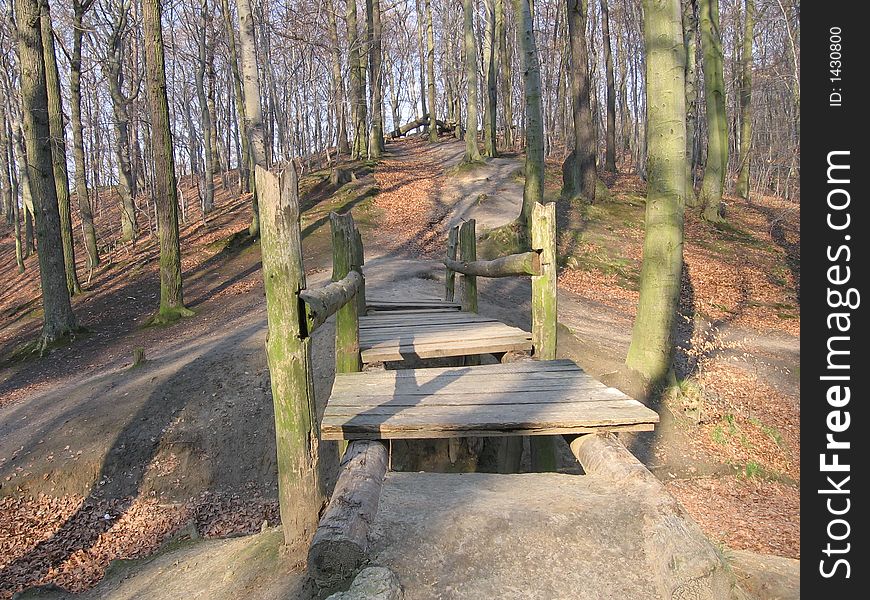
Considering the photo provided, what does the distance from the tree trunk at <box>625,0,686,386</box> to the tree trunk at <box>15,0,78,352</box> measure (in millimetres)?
11214

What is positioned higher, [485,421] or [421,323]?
[485,421]

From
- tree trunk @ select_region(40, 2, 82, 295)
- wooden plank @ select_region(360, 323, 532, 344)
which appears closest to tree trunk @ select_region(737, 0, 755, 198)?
wooden plank @ select_region(360, 323, 532, 344)

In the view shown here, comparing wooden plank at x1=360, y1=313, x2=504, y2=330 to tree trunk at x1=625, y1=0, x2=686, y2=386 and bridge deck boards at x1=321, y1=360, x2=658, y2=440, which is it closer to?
bridge deck boards at x1=321, y1=360, x2=658, y2=440

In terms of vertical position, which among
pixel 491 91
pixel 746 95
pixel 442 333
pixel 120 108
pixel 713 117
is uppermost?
pixel 491 91

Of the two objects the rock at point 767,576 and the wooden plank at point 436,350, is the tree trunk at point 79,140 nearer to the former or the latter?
the wooden plank at point 436,350

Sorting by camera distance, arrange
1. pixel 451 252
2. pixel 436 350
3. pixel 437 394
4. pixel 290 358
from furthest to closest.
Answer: pixel 451 252, pixel 436 350, pixel 437 394, pixel 290 358

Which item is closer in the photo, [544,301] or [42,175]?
[544,301]

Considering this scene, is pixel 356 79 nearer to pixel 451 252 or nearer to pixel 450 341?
pixel 451 252

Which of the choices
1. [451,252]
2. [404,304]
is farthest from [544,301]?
[451,252]

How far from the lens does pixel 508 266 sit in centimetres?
558

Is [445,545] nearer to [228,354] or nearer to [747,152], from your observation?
[228,354]

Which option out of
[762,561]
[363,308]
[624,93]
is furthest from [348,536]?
[624,93]

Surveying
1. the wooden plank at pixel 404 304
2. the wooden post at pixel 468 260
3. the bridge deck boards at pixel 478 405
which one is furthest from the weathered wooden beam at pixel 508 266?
the bridge deck boards at pixel 478 405

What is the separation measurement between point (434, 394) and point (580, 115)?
51.7 feet
